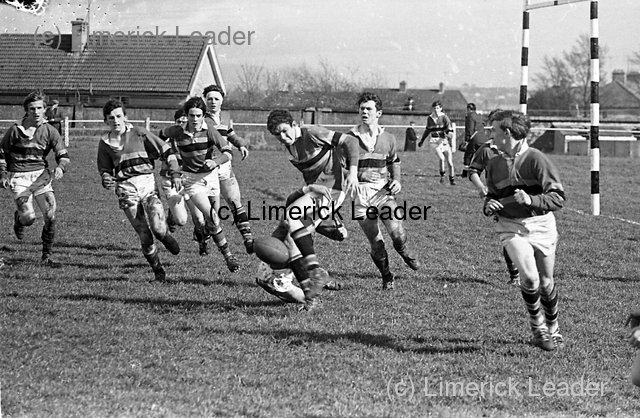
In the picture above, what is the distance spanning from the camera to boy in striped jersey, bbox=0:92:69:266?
10992 millimetres

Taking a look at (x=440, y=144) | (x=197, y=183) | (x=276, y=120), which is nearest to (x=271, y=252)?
(x=276, y=120)

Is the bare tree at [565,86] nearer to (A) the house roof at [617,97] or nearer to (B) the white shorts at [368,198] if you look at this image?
(A) the house roof at [617,97]

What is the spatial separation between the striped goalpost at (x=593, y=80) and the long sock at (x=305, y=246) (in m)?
8.37

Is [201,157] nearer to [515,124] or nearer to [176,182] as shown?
[176,182]

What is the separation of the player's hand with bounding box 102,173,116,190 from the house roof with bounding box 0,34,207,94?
30965 millimetres

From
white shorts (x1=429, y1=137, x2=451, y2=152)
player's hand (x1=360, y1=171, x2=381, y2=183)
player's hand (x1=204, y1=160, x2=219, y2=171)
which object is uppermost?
white shorts (x1=429, y1=137, x2=451, y2=152)

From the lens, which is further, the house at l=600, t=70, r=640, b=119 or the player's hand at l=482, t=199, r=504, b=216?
the house at l=600, t=70, r=640, b=119

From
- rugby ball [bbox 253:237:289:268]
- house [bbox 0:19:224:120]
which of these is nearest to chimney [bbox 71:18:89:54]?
house [bbox 0:19:224:120]

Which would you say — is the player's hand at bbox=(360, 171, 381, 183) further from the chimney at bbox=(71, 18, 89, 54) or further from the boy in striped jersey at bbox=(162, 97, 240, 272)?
the chimney at bbox=(71, 18, 89, 54)

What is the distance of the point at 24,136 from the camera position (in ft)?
36.2

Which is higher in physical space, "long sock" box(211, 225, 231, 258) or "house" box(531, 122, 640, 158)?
"house" box(531, 122, 640, 158)

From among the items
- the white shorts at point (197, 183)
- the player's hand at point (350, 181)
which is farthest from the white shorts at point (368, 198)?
the white shorts at point (197, 183)

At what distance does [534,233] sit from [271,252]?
2392 mm

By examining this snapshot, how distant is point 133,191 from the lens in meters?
9.77
